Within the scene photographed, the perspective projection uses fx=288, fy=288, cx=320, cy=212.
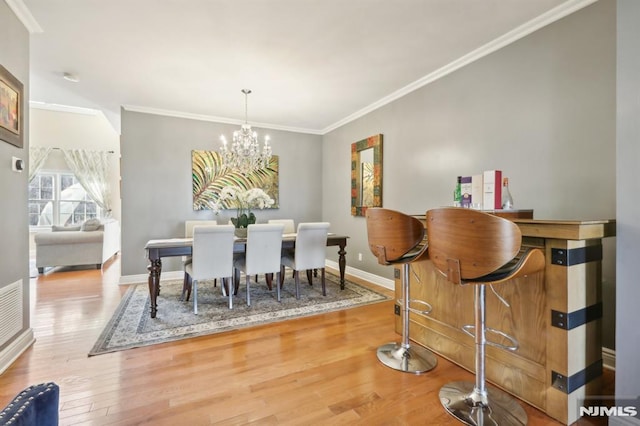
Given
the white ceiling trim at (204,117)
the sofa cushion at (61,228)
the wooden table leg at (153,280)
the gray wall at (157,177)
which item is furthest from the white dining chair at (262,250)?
the sofa cushion at (61,228)

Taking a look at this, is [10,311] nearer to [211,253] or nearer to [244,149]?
[211,253]

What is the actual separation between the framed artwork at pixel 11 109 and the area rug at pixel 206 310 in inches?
66.4

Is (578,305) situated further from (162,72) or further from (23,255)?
(162,72)

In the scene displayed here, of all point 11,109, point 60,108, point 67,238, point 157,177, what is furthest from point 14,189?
point 60,108

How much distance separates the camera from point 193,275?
9.51ft

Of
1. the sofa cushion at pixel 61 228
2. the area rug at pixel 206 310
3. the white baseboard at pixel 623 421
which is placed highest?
the sofa cushion at pixel 61 228

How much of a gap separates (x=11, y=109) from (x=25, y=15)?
0.78 metres

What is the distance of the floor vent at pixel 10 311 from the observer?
1988 millimetres

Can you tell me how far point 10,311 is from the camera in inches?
81.7

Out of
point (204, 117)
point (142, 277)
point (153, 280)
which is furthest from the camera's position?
point (204, 117)

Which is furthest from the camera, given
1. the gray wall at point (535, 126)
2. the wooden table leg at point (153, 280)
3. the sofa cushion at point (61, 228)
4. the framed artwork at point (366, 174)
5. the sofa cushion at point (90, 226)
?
the sofa cushion at point (61, 228)

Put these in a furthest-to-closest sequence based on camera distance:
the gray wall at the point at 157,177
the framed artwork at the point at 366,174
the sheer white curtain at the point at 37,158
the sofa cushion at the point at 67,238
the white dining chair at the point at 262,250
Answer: the sheer white curtain at the point at 37,158 → the sofa cushion at the point at 67,238 → the gray wall at the point at 157,177 → the framed artwork at the point at 366,174 → the white dining chair at the point at 262,250

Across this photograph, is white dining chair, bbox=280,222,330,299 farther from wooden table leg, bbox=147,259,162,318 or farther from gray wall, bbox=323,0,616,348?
wooden table leg, bbox=147,259,162,318

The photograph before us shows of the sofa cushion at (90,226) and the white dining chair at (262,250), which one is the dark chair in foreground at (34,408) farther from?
the sofa cushion at (90,226)
